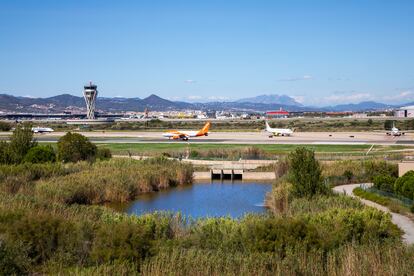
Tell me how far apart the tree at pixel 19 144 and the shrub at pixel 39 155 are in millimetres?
1036

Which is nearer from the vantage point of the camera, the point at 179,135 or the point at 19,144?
the point at 19,144

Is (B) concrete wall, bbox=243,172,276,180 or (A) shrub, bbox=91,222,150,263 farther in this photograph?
(B) concrete wall, bbox=243,172,276,180

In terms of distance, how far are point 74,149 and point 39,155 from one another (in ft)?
13.9

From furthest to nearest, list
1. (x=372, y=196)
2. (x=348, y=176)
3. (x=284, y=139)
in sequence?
(x=284, y=139) < (x=348, y=176) < (x=372, y=196)

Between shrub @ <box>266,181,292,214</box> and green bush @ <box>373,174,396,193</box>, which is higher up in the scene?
green bush @ <box>373,174,396,193</box>

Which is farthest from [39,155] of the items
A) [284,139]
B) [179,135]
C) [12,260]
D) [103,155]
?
[284,139]

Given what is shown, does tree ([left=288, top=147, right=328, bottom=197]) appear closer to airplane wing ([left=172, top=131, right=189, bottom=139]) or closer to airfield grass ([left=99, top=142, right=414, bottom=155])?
airfield grass ([left=99, top=142, right=414, bottom=155])

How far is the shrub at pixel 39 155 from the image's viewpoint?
51.8 metres

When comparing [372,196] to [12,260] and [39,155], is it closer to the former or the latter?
[12,260]

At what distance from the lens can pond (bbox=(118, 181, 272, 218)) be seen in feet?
118

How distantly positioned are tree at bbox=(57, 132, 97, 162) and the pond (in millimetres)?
12298

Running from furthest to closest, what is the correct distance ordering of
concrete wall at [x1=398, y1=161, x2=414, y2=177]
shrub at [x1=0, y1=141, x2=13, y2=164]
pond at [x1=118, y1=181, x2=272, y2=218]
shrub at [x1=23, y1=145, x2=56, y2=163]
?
shrub at [x1=0, y1=141, x2=13, y2=164] < shrub at [x1=23, y1=145, x2=56, y2=163] < concrete wall at [x1=398, y1=161, x2=414, y2=177] < pond at [x1=118, y1=181, x2=272, y2=218]

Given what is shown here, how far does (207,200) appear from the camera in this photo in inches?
1619

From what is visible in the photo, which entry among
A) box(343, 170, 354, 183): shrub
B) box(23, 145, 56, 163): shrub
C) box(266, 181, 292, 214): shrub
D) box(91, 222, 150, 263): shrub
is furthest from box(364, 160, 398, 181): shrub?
box(91, 222, 150, 263): shrub
